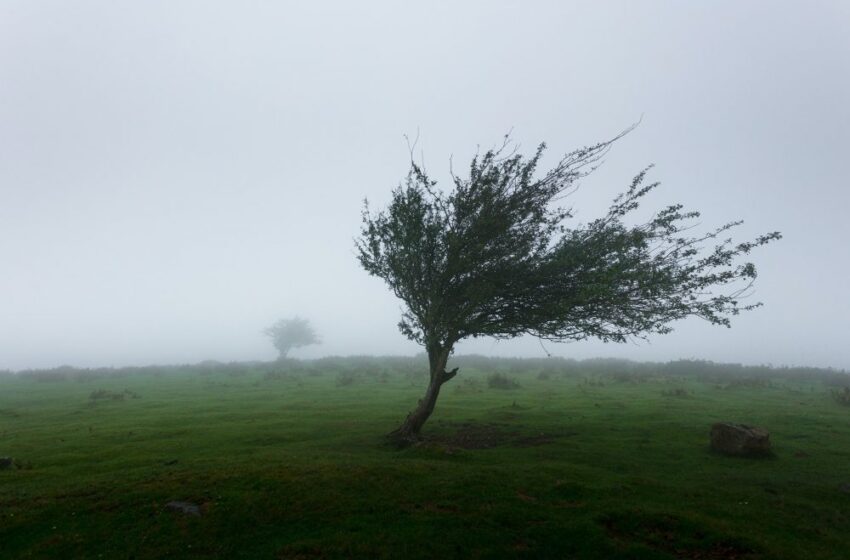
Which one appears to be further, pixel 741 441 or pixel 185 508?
pixel 741 441

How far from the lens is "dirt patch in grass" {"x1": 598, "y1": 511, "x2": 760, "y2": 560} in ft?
36.6

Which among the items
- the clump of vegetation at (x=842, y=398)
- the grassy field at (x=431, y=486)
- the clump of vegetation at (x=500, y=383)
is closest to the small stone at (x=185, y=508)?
the grassy field at (x=431, y=486)

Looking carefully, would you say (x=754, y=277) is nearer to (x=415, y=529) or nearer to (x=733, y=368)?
(x=415, y=529)

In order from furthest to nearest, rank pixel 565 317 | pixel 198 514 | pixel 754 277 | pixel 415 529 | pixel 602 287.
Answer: pixel 565 317 < pixel 754 277 < pixel 602 287 < pixel 198 514 < pixel 415 529

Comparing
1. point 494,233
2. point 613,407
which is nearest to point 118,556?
point 494,233

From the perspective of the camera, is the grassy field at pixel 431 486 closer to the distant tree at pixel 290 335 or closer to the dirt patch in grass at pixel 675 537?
the dirt patch in grass at pixel 675 537

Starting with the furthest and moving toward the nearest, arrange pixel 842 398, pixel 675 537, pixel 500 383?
pixel 500 383 < pixel 842 398 < pixel 675 537

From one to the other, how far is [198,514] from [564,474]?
37.6ft

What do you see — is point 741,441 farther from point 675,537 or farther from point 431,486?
point 431,486

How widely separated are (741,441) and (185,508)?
20.3 metres

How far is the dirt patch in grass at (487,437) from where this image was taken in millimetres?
22391

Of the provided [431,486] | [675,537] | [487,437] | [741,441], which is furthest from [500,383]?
[675,537]

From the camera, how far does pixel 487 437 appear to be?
24.0 m

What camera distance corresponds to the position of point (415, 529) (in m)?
12.2
